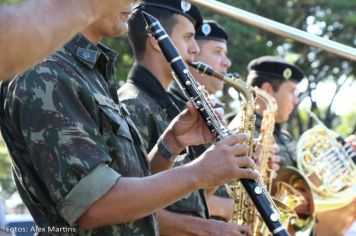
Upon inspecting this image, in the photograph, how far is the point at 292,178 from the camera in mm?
6281

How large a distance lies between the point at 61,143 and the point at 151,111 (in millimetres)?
1512

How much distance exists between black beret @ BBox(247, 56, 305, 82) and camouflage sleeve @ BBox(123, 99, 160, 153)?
3823 millimetres

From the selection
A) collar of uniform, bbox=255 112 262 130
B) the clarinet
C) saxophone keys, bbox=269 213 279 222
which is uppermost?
the clarinet

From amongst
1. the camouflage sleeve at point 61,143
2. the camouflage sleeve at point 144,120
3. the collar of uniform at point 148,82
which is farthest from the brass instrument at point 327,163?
the camouflage sleeve at point 61,143

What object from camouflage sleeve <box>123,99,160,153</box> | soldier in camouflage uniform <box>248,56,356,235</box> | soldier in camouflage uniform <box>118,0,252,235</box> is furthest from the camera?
soldier in camouflage uniform <box>248,56,356,235</box>

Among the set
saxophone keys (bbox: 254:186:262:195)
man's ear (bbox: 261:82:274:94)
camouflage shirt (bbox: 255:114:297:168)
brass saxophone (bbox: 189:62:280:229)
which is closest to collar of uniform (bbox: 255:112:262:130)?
camouflage shirt (bbox: 255:114:297:168)

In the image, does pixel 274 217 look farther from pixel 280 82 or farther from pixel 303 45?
pixel 303 45

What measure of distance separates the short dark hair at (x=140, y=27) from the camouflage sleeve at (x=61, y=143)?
72.1 inches

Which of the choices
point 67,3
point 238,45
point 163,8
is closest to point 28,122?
point 67,3

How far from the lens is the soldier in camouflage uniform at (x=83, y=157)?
2.83 metres

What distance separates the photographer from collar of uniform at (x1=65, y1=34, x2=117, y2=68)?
3186 millimetres

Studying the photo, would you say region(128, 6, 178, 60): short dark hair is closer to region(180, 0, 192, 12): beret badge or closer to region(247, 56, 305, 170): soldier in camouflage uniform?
region(180, 0, 192, 12): beret badge

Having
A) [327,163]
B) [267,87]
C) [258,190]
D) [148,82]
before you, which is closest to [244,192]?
[148,82]

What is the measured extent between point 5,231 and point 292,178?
3.38 m
